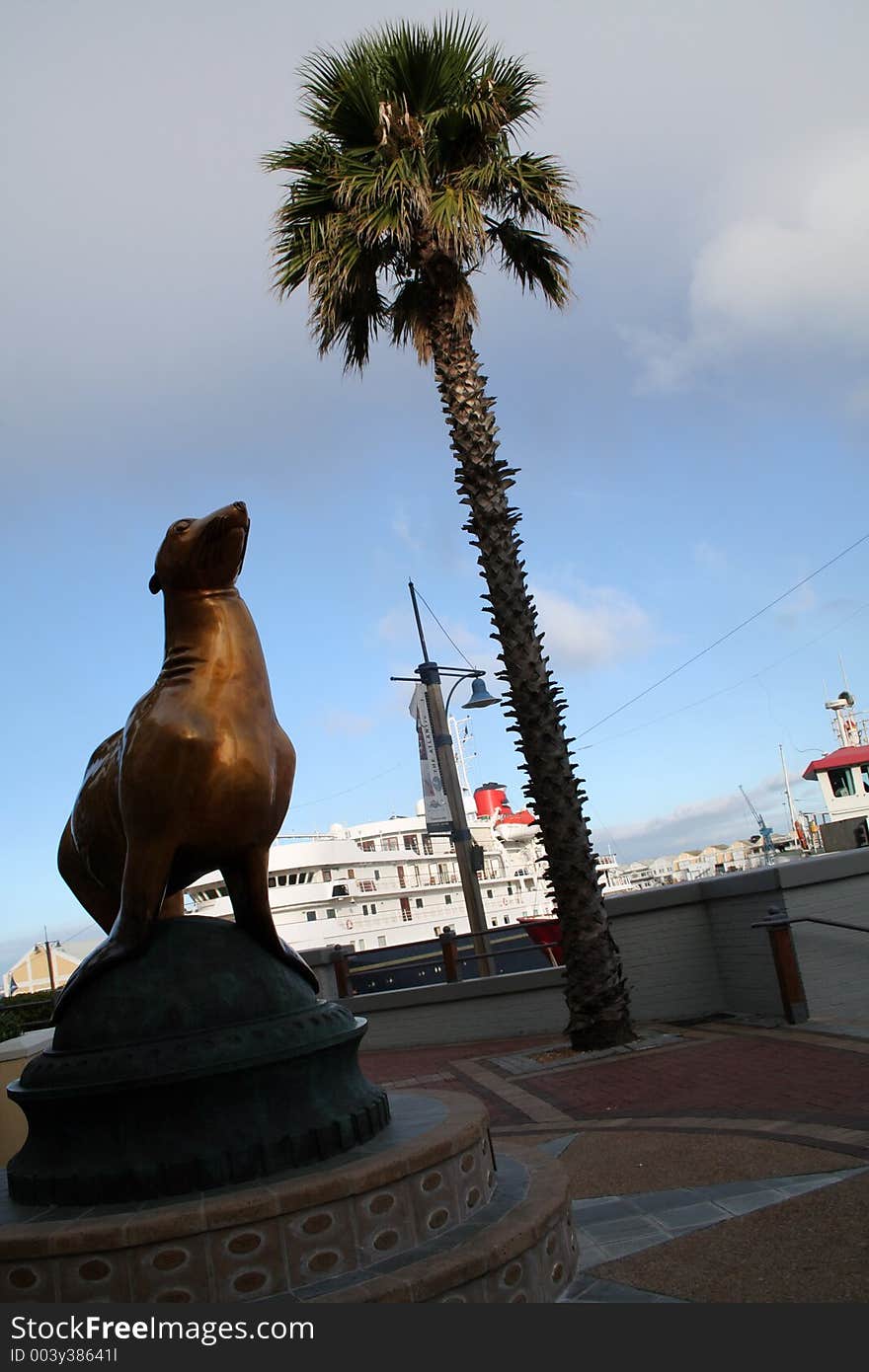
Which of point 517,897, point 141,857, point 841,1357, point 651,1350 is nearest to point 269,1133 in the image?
point 141,857

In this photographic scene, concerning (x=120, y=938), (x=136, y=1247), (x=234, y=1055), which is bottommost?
(x=136, y=1247)

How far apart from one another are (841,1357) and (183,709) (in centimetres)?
299

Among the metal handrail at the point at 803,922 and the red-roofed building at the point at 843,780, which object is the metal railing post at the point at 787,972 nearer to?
the metal handrail at the point at 803,922

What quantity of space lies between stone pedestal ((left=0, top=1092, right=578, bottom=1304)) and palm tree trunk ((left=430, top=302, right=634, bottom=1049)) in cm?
646

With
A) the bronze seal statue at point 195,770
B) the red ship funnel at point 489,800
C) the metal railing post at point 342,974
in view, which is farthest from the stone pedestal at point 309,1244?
the red ship funnel at point 489,800

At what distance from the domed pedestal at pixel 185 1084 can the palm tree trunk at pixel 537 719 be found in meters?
6.24

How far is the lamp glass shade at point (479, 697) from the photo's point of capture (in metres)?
16.8

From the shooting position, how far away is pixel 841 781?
3269 cm

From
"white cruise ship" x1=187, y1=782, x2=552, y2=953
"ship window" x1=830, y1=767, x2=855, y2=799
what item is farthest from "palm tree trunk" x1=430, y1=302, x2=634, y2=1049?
"ship window" x1=830, y1=767, x2=855, y2=799

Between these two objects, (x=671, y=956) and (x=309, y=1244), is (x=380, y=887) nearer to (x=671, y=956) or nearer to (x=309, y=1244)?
(x=671, y=956)

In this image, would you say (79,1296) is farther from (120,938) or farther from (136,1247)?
(120,938)

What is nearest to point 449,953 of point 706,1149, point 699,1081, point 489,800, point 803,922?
point 803,922

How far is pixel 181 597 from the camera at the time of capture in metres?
4.27

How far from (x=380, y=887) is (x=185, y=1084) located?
33448mm
